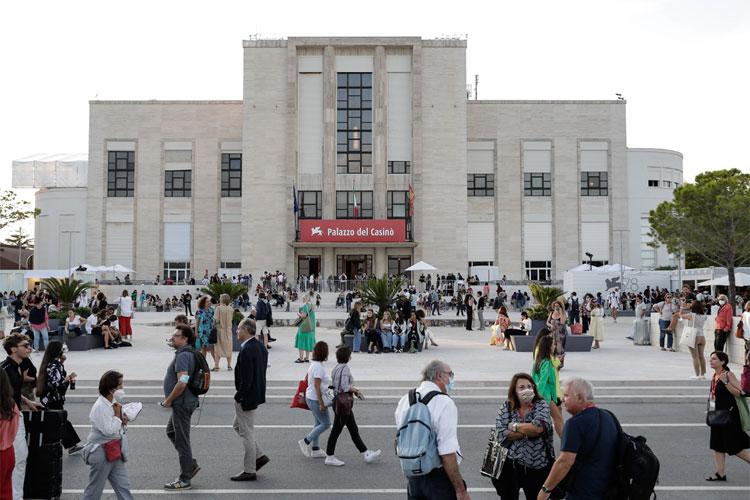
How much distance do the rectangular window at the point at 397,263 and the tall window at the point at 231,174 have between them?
524 inches

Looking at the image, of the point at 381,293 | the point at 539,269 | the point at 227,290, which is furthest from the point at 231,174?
the point at 381,293

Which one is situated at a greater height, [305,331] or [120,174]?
[120,174]

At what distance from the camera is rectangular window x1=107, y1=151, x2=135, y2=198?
52844 millimetres

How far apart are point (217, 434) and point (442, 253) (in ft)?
134

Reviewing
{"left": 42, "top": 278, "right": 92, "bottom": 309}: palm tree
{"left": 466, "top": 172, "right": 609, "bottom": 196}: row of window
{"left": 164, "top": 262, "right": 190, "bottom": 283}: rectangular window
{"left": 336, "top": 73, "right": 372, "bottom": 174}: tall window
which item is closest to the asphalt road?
{"left": 42, "top": 278, "right": 92, "bottom": 309}: palm tree

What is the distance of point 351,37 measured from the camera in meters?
50.0

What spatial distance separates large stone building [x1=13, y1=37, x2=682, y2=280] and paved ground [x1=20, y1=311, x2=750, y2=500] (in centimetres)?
2990

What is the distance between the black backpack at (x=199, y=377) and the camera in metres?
7.16

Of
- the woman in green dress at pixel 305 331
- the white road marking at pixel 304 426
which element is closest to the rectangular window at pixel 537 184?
the woman in green dress at pixel 305 331

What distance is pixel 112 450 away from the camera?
5938mm

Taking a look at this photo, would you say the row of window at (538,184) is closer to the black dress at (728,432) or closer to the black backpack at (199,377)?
the black dress at (728,432)

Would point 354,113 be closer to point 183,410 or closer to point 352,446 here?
A: point 352,446

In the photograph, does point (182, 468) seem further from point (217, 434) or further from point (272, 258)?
point (272, 258)

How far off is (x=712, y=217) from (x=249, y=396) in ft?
117
